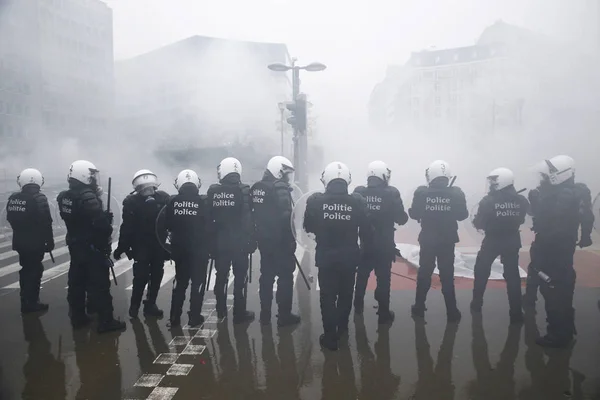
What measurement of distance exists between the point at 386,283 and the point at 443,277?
54cm

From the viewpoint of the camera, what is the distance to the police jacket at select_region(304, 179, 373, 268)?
11.3ft

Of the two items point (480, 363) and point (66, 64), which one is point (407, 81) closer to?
point (66, 64)

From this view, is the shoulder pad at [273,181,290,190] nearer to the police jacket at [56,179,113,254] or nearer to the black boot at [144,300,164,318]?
the police jacket at [56,179,113,254]

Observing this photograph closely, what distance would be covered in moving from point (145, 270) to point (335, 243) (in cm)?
200

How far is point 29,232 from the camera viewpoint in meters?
4.34

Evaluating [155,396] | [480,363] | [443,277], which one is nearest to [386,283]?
[443,277]

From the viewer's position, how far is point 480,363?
10.3 feet

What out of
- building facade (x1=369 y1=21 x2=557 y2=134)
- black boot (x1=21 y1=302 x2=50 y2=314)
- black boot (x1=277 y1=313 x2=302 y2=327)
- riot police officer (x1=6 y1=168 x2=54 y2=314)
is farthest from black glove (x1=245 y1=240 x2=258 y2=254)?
building facade (x1=369 y1=21 x2=557 y2=134)

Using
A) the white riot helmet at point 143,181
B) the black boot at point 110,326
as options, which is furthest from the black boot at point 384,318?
the white riot helmet at point 143,181

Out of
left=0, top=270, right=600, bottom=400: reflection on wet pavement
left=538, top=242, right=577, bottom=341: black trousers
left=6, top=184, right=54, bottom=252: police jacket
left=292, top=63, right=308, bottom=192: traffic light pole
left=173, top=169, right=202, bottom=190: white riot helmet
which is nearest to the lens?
left=0, top=270, right=600, bottom=400: reflection on wet pavement

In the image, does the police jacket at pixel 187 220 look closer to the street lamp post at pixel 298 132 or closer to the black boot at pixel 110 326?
the black boot at pixel 110 326

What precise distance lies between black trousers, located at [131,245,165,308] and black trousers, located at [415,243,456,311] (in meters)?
2.57

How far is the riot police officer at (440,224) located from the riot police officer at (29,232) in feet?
12.0

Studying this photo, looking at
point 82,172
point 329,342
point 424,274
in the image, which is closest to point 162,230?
point 82,172
